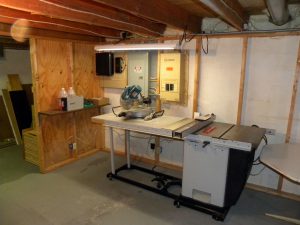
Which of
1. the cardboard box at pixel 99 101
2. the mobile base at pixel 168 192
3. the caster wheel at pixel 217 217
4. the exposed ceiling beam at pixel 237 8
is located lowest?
the caster wheel at pixel 217 217

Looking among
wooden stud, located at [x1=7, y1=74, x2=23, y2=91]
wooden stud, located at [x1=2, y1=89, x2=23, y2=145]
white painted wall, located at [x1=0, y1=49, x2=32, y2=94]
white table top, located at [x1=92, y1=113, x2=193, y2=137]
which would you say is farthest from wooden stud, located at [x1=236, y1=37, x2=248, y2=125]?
white painted wall, located at [x1=0, y1=49, x2=32, y2=94]

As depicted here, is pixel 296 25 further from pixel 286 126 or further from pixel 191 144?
pixel 191 144

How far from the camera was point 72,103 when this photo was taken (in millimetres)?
3572

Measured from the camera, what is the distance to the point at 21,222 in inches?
97.0

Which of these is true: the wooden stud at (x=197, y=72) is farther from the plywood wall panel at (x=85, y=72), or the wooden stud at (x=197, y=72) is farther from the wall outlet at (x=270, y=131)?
the plywood wall panel at (x=85, y=72)

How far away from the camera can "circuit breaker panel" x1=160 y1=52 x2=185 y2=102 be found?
3.29 m

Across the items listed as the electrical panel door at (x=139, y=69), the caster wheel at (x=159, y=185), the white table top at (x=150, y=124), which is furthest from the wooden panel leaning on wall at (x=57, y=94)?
the caster wheel at (x=159, y=185)

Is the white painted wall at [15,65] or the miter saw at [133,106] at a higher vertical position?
the white painted wall at [15,65]

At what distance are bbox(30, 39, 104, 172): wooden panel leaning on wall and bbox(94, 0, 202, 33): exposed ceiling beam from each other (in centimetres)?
188

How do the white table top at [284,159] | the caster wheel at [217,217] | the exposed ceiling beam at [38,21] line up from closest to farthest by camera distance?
the white table top at [284,159] < the exposed ceiling beam at [38,21] < the caster wheel at [217,217]

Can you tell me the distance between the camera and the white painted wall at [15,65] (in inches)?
187

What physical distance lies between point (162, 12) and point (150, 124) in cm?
119

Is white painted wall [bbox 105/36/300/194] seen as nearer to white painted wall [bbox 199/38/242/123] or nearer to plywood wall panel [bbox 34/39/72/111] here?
white painted wall [bbox 199/38/242/123]

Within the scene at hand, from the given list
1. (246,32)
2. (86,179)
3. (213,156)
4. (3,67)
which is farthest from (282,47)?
(3,67)
